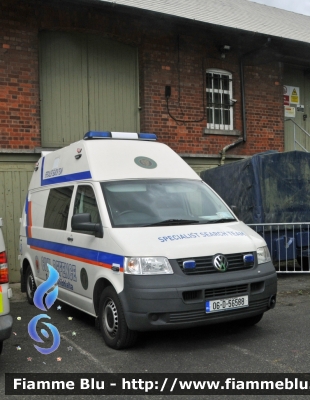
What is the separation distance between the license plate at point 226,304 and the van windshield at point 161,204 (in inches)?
39.5

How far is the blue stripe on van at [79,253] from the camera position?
5.47 m

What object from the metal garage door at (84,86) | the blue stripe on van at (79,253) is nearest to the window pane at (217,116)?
the metal garage door at (84,86)

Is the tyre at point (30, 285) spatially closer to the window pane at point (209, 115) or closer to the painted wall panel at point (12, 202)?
the painted wall panel at point (12, 202)

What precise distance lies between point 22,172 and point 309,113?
29.1ft

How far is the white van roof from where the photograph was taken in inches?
252

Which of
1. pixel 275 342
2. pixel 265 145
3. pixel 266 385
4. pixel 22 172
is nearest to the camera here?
pixel 266 385

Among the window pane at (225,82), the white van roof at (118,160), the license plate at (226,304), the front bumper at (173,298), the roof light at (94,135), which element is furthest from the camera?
the window pane at (225,82)

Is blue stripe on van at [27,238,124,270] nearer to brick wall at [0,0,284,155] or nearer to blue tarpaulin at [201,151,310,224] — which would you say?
brick wall at [0,0,284,155]

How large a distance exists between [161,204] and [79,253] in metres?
1.14

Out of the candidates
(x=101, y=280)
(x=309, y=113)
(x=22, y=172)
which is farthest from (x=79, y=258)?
(x=309, y=113)

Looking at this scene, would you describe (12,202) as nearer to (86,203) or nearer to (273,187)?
(86,203)

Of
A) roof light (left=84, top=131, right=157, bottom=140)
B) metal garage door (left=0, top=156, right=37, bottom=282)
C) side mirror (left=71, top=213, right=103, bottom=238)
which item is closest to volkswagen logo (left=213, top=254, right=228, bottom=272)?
side mirror (left=71, top=213, right=103, bottom=238)

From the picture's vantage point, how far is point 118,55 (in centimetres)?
1177

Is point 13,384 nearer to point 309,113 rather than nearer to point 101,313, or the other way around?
point 101,313
